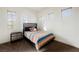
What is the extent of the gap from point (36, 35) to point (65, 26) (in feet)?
1.42

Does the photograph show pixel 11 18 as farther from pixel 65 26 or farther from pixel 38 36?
pixel 65 26

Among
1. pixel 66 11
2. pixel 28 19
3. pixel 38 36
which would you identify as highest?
pixel 66 11

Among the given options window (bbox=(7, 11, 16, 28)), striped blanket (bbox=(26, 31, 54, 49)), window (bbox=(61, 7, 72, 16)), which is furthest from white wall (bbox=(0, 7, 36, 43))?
window (bbox=(61, 7, 72, 16))

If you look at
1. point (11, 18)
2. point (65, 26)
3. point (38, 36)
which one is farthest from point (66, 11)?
point (11, 18)

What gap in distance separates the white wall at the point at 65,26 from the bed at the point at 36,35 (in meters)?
0.10

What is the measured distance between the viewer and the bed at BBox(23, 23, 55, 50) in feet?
3.62

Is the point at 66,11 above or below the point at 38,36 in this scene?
above

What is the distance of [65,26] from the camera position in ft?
3.58

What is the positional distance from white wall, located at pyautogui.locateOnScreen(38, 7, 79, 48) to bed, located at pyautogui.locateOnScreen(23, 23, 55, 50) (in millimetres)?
101

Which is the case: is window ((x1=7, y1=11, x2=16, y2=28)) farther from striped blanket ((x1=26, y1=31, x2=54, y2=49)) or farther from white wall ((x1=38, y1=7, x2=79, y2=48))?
white wall ((x1=38, y1=7, x2=79, y2=48))
